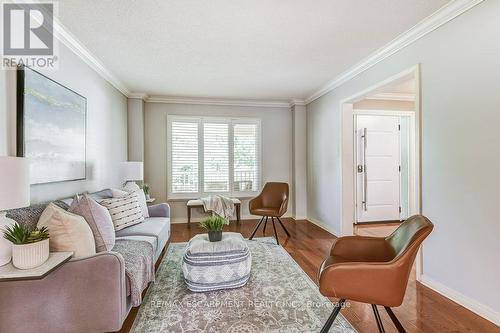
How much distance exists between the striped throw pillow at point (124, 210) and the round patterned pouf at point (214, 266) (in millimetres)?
966

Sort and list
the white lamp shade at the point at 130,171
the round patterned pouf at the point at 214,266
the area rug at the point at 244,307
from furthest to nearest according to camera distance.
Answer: the white lamp shade at the point at 130,171, the round patterned pouf at the point at 214,266, the area rug at the point at 244,307

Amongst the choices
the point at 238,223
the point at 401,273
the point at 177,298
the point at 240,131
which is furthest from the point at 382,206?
the point at 177,298

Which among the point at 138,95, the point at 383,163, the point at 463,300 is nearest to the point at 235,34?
the point at 138,95

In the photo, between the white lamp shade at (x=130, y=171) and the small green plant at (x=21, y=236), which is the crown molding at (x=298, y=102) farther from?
the small green plant at (x=21, y=236)

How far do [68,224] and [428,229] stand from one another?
94.4 inches

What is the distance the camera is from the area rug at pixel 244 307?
1.88 metres

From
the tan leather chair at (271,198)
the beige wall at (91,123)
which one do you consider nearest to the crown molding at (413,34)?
the tan leather chair at (271,198)

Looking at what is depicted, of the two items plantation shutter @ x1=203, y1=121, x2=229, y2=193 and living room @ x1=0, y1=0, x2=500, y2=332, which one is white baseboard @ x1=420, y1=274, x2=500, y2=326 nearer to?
living room @ x1=0, y1=0, x2=500, y2=332

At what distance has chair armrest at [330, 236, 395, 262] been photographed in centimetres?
196

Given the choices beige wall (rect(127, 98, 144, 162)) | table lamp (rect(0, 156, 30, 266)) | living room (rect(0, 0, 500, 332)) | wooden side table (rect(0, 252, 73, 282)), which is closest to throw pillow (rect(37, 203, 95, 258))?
living room (rect(0, 0, 500, 332))

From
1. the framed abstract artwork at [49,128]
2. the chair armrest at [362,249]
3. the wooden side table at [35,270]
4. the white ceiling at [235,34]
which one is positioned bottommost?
the chair armrest at [362,249]

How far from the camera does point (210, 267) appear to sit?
93.0 inches

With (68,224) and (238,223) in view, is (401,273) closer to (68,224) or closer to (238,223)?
(68,224)
